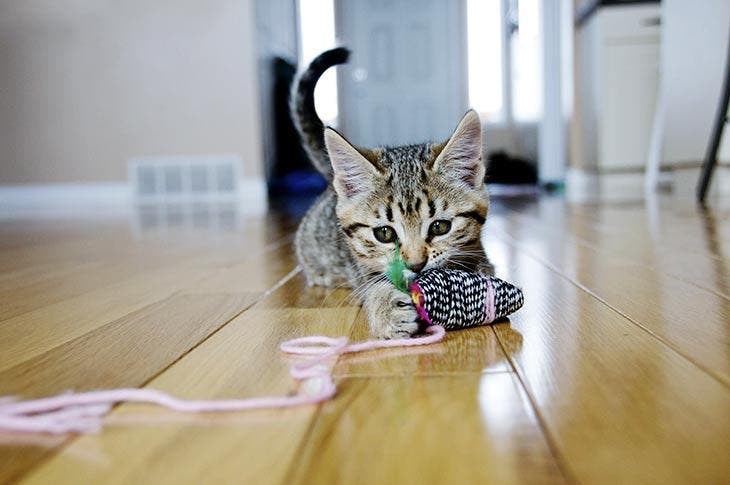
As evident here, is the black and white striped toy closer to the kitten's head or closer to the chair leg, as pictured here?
the kitten's head

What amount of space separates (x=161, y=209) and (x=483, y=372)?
→ 14.6 ft

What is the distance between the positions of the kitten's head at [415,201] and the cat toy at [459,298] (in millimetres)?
98

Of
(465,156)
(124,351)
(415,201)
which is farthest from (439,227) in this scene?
(124,351)

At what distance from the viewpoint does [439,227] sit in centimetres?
128

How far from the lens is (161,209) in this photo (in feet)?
16.4

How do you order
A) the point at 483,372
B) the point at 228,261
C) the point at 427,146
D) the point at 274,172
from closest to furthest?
the point at 483,372
the point at 427,146
the point at 228,261
the point at 274,172

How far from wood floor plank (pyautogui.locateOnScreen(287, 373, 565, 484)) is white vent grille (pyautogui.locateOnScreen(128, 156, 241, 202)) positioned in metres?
5.35

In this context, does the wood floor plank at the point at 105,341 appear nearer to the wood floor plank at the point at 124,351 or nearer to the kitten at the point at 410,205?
the wood floor plank at the point at 124,351

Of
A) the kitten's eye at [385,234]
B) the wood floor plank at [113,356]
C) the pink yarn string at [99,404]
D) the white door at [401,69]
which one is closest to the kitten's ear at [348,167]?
the kitten's eye at [385,234]

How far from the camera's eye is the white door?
888 cm

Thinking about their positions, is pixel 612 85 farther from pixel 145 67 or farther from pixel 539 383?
pixel 539 383

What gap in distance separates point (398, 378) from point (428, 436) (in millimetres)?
195

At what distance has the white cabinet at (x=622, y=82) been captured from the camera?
5.14 metres

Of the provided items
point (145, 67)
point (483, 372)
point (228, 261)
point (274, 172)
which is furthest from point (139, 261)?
point (274, 172)
